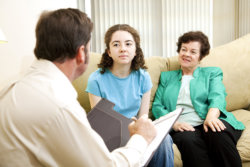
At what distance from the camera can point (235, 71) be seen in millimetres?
1975

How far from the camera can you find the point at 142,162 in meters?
0.79

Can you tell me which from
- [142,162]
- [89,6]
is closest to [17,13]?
[89,6]

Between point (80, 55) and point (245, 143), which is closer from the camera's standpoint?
point (80, 55)

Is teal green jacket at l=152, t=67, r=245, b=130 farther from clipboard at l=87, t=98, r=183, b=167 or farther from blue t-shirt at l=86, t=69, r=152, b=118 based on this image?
clipboard at l=87, t=98, r=183, b=167

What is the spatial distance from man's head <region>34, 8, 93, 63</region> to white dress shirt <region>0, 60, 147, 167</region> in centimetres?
11

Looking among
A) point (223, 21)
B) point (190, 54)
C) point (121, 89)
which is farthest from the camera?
point (223, 21)

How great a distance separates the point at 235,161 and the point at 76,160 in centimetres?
108

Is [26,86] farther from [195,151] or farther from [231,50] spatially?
[231,50]

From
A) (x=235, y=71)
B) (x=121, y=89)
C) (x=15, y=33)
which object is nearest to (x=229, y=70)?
(x=235, y=71)

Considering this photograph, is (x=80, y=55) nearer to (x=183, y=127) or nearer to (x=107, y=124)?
(x=107, y=124)

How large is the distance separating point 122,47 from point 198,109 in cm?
67

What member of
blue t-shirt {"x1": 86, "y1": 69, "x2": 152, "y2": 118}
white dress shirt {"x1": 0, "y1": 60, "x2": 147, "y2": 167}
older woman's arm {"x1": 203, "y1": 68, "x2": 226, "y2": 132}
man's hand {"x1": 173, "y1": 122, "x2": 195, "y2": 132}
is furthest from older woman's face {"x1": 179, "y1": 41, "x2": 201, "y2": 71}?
white dress shirt {"x1": 0, "y1": 60, "x2": 147, "y2": 167}

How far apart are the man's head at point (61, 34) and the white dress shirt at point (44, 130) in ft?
0.36

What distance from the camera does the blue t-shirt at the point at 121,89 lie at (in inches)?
62.4
